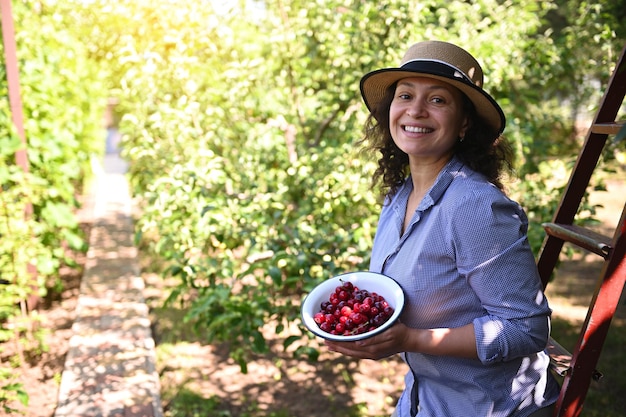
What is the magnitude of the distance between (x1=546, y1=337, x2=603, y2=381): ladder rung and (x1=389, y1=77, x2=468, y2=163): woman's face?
2.22 feet

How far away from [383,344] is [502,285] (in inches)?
12.6

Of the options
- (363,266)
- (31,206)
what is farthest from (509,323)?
(31,206)

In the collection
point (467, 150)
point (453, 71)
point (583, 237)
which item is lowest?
point (583, 237)

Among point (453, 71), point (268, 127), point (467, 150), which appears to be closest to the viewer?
point (453, 71)

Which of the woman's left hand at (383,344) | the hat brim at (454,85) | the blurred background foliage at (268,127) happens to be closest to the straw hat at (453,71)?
the hat brim at (454,85)

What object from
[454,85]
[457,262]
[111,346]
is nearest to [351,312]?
[457,262]

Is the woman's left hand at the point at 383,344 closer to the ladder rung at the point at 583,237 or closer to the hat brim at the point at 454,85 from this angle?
the ladder rung at the point at 583,237

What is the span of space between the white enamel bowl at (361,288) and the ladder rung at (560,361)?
49 cm

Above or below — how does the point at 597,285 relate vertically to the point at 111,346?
above

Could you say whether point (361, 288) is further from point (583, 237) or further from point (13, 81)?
point (13, 81)

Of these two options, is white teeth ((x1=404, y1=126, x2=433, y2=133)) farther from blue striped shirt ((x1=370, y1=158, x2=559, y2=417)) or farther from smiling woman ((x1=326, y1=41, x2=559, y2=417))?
blue striped shirt ((x1=370, y1=158, x2=559, y2=417))

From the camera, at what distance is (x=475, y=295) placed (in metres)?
1.59

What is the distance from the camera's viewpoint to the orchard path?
138 inches

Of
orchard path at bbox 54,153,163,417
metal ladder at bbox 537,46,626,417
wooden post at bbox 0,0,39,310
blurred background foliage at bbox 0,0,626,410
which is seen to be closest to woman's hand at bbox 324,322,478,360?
metal ladder at bbox 537,46,626,417
